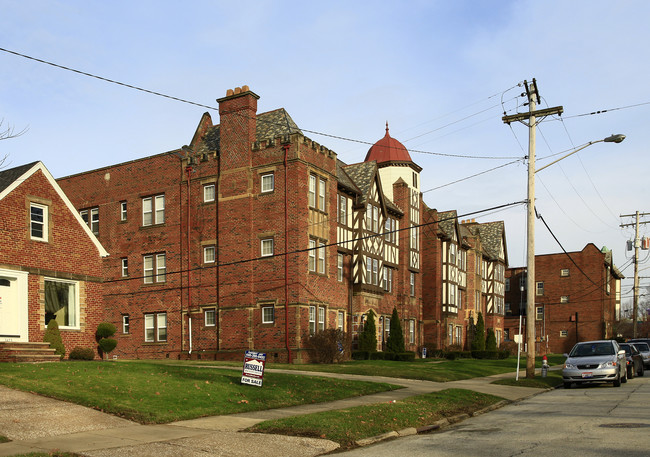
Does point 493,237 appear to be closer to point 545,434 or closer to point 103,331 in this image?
point 103,331

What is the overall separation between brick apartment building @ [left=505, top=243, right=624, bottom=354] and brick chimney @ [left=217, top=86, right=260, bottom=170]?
4555cm

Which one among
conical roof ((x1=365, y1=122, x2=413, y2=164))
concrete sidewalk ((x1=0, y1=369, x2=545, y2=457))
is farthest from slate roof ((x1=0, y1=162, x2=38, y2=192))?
conical roof ((x1=365, y1=122, x2=413, y2=164))

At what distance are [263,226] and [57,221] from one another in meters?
11.1

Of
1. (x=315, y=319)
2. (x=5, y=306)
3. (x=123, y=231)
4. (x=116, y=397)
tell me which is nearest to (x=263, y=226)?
(x=315, y=319)

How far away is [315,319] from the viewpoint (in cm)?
3369

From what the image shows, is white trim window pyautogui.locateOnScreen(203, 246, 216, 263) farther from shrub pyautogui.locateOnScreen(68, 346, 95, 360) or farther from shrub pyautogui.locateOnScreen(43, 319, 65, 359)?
shrub pyautogui.locateOnScreen(43, 319, 65, 359)

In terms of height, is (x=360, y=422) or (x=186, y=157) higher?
(x=186, y=157)

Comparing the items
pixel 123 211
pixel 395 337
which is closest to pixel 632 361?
pixel 395 337

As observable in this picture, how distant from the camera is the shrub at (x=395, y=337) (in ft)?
133

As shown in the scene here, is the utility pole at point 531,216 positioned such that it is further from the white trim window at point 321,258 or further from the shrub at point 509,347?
the shrub at point 509,347

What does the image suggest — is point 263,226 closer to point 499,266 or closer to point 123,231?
point 123,231

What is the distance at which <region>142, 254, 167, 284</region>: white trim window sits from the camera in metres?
37.3

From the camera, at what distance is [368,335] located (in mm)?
37625

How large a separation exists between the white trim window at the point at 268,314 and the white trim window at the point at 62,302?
1021cm
